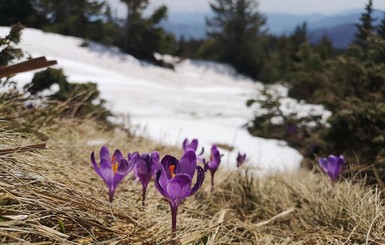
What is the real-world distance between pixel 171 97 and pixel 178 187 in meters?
15.2

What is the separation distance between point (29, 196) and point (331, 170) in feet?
5.46

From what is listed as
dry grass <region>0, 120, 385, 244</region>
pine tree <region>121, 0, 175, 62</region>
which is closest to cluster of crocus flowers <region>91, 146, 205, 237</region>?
dry grass <region>0, 120, 385, 244</region>

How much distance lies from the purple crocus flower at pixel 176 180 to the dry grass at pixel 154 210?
6.4 inches

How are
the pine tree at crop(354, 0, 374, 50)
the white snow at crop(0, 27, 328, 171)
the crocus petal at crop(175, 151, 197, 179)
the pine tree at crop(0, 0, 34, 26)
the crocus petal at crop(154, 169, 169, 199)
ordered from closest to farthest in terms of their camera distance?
the crocus petal at crop(154, 169, 169, 199), the crocus petal at crop(175, 151, 197, 179), the pine tree at crop(354, 0, 374, 50), the white snow at crop(0, 27, 328, 171), the pine tree at crop(0, 0, 34, 26)

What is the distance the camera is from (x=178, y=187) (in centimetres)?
134

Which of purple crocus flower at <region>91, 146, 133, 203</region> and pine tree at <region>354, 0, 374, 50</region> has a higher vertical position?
pine tree at <region>354, 0, 374, 50</region>

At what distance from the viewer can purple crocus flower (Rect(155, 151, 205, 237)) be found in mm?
1323

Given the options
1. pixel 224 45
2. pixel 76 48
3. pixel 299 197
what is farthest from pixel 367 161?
pixel 224 45

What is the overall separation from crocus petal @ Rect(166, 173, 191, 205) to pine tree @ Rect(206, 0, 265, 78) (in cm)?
3367

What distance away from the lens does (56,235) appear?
1292 mm

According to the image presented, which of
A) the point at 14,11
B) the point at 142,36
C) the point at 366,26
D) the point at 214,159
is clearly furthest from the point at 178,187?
the point at 142,36

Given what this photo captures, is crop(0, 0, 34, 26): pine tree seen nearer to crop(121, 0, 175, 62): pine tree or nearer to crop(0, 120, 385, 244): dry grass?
crop(121, 0, 175, 62): pine tree

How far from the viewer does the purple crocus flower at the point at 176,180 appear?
1.32m

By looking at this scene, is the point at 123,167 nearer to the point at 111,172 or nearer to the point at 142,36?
the point at 111,172
